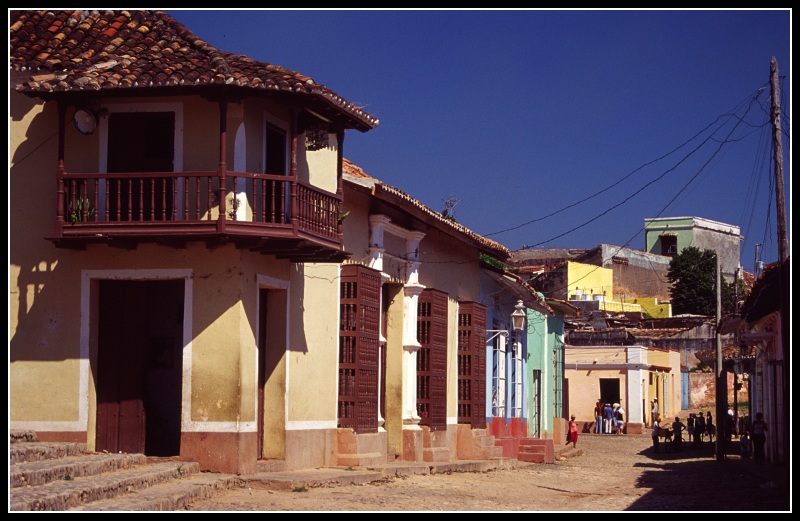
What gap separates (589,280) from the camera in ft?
195

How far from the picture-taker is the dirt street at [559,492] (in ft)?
47.3

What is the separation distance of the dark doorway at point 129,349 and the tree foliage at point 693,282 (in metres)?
47.3

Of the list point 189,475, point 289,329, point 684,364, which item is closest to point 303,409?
point 289,329

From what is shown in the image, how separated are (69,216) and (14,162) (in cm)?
132

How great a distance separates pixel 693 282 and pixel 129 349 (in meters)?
49.3

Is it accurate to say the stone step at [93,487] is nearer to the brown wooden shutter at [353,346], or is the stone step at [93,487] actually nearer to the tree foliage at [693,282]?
the brown wooden shutter at [353,346]

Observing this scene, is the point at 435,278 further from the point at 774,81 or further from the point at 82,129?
the point at 82,129

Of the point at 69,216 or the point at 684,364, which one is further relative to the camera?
the point at 684,364

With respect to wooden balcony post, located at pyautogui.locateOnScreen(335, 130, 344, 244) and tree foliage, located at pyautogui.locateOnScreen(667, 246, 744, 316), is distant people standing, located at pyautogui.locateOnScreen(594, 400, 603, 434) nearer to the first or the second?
tree foliage, located at pyautogui.locateOnScreen(667, 246, 744, 316)

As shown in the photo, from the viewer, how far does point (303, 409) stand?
1753cm

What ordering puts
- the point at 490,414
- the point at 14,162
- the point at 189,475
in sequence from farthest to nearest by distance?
the point at 490,414 → the point at 14,162 → the point at 189,475

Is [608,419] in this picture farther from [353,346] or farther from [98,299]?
[98,299]

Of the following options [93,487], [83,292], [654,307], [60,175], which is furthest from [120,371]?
[654,307]

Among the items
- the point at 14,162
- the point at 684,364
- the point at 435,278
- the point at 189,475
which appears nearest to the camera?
the point at 189,475
